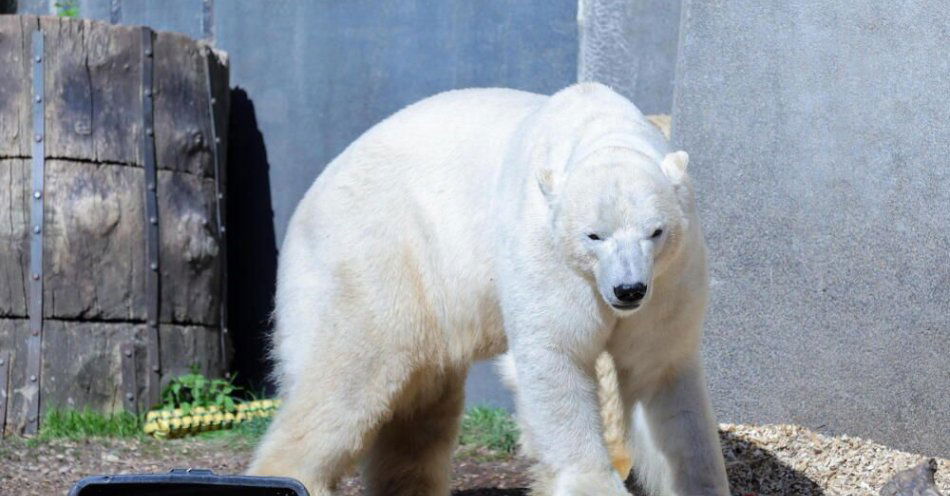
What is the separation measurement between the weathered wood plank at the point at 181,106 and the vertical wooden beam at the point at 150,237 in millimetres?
45

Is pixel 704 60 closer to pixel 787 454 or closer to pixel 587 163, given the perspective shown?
pixel 787 454

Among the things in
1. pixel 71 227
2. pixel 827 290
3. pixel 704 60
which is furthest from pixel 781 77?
pixel 71 227

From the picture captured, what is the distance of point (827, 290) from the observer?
15.3 feet

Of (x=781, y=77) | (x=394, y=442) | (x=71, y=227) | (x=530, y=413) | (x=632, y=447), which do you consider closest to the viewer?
(x=530, y=413)

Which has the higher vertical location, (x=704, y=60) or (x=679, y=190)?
(x=704, y=60)

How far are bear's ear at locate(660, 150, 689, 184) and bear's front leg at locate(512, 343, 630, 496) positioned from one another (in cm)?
54

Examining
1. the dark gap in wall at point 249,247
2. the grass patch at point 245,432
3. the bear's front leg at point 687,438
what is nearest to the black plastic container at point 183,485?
the bear's front leg at point 687,438

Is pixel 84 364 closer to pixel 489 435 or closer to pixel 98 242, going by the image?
pixel 98 242

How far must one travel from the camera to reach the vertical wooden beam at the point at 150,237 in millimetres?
5891

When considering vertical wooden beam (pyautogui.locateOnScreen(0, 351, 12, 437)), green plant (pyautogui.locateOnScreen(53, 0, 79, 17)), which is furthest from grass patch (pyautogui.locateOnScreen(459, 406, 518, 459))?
green plant (pyautogui.locateOnScreen(53, 0, 79, 17))

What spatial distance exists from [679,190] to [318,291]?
132cm

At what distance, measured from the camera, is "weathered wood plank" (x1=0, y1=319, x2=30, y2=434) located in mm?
5715

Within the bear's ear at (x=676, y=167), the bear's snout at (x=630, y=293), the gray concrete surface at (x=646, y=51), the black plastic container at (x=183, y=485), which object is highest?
the gray concrete surface at (x=646, y=51)

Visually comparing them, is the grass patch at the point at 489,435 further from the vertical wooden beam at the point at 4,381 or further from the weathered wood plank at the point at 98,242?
the vertical wooden beam at the point at 4,381
